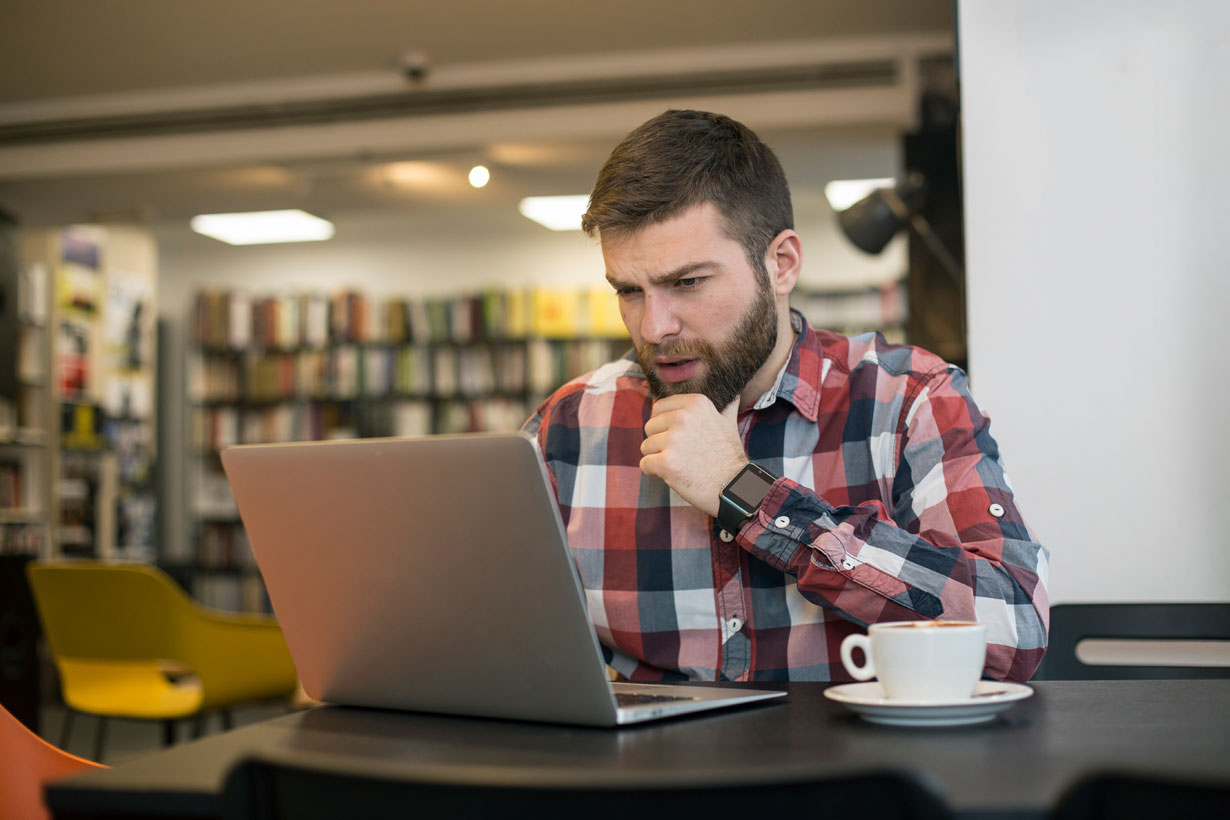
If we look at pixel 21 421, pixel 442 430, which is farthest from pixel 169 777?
pixel 442 430

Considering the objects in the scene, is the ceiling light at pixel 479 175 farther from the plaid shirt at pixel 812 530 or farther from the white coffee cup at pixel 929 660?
the white coffee cup at pixel 929 660

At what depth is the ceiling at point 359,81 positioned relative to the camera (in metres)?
4.21

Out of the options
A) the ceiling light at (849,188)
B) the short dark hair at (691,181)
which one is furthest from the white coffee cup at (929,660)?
the ceiling light at (849,188)

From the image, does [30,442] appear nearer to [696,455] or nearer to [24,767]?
[24,767]

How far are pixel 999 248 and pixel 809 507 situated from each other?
3.01 feet

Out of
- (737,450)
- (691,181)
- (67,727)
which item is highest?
(691,181)

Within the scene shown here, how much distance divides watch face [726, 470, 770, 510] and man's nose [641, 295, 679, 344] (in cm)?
27

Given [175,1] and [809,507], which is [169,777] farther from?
[175,1]

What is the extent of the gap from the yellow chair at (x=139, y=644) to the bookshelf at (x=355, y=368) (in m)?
4.02

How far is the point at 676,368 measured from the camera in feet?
4.54

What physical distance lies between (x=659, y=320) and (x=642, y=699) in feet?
1.84

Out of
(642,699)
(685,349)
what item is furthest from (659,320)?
(642,699)

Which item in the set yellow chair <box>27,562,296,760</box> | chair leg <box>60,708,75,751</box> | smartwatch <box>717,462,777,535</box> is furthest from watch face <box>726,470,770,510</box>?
chair leg <box>60,708,75,751</box>

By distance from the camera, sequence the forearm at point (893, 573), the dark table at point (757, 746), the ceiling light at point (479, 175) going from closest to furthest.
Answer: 1. the dark table at point (757, 746)
2. the forearm at point (893, 573)
3. the ceiling light at point (479, 175)
